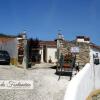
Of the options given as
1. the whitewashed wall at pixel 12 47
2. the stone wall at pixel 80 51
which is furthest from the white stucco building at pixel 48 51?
the stone wall at pixel 80 51

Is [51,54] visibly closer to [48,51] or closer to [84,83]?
[48,51]

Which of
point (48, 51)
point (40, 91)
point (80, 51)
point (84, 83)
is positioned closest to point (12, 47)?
point (80, 51)

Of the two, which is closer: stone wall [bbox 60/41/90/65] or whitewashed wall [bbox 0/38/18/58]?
stone wall [bbox 60/41/90/65]

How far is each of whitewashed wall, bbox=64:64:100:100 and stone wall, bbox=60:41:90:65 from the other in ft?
23.2

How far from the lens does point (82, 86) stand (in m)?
18.0

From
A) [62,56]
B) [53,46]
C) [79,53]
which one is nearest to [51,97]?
[62,56]

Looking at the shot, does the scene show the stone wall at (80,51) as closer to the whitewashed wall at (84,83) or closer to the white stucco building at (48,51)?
the whitewashed wall at (84,83)

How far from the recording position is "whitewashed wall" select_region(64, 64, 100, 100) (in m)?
15.3

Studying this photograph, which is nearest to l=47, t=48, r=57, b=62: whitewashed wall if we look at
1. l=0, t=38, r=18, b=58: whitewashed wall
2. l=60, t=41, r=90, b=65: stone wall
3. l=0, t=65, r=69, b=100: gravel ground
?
l=0, t=38, r=18, b=58: whitewashed wall

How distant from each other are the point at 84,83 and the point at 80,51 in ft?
42.9

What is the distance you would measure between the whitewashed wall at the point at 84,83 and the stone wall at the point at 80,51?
7083mm

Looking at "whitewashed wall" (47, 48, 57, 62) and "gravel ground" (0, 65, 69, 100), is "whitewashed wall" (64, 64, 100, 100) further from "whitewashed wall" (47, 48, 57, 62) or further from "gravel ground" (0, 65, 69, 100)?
"whitewashed wall" (47, 48, 57, 62)

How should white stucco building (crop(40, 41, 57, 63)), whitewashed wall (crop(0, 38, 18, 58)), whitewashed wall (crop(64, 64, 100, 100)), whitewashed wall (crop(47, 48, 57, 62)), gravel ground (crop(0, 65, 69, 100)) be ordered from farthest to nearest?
whitewashed wall (crop(47, 48, 57, 62)) → white stucco building (crop(40, 41, 57, 63)) → whitewashed wall (crop(0, 38, 18, 58)) → gravel ground (crop(0, 65, 69, 100)) → whitewashed wall (crop(64, 64, 100, 100))

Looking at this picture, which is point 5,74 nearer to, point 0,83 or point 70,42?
point 0,83
